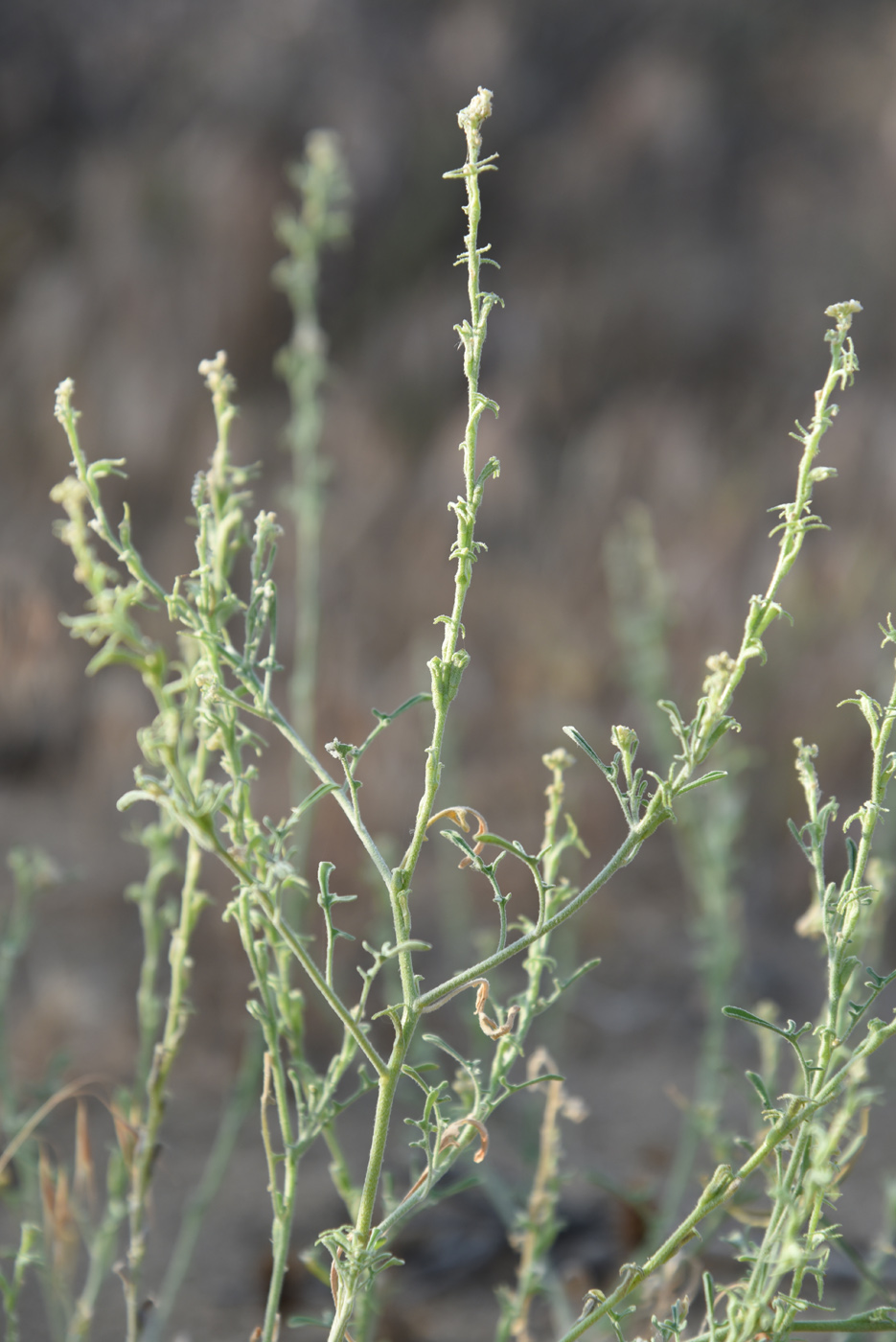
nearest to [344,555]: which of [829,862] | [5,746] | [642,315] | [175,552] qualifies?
[175,552]

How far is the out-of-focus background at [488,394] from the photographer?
275 cm

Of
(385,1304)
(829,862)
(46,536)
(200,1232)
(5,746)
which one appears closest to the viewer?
(385,1304)

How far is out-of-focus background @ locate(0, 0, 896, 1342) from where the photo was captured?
275cm

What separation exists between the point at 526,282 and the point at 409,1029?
5942 millimetres

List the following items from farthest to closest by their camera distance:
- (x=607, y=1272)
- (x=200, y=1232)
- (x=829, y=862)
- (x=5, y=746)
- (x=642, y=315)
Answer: (x=642, y=315)
(x=5, y=746)
(x=829, y=862)
(x=200, y=1232)
(x=607, y=1272)

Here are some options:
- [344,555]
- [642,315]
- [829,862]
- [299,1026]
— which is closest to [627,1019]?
[829,862]

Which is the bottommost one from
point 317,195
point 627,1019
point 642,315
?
point 627,1019

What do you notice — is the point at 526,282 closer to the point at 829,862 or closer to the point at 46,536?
the point at 46,536

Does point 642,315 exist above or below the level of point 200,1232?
above

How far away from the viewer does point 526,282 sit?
6.20 meters

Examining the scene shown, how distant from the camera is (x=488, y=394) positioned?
5.73 m

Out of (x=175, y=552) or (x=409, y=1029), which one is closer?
(x=409, y=1029)

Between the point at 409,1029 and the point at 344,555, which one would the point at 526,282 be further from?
the point at 409,1029

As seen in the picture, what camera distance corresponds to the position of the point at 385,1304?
160 cm
